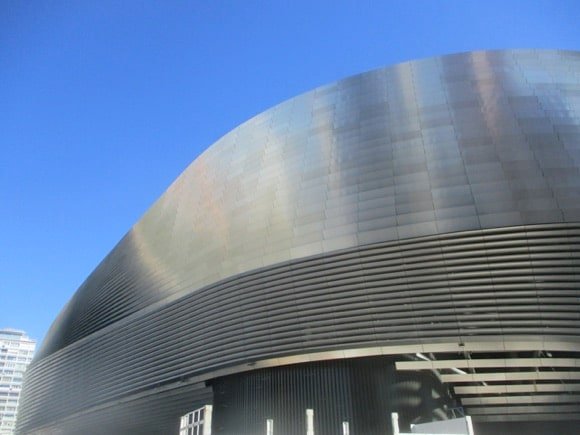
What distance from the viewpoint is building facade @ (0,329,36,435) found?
120 metres

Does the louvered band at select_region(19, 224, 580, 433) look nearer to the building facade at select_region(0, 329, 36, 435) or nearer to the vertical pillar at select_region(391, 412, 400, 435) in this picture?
the vertical pillar at select_region(391, 412, 400, 435)

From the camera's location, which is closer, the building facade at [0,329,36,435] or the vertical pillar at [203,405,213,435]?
the vertical pillar at [203,405,213,435]

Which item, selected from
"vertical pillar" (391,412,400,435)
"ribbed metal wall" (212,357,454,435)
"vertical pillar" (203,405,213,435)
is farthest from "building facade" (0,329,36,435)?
"vertical pillar" (391,412,400,435)

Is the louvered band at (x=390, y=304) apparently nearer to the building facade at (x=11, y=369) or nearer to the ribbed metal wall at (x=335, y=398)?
the ribbed metal wall at (x=335, y=398)

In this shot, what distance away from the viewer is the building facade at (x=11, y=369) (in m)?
120

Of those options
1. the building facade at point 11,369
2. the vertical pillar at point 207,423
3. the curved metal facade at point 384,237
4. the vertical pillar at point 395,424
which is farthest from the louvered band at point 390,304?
the building facade at point 11,369

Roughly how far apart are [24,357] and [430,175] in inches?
5723

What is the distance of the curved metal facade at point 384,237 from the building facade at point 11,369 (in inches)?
4396

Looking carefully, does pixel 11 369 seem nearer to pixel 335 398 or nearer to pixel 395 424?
pixel 335 398

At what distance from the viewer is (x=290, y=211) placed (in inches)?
910

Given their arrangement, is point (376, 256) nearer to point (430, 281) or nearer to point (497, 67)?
point (430, 281)

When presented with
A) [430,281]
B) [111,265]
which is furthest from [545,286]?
[111,265]

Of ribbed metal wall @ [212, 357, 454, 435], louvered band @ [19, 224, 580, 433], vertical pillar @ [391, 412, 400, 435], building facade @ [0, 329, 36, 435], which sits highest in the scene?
building facade @ [0, 329, 36, 435]

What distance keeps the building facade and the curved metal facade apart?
11167 centimetres
